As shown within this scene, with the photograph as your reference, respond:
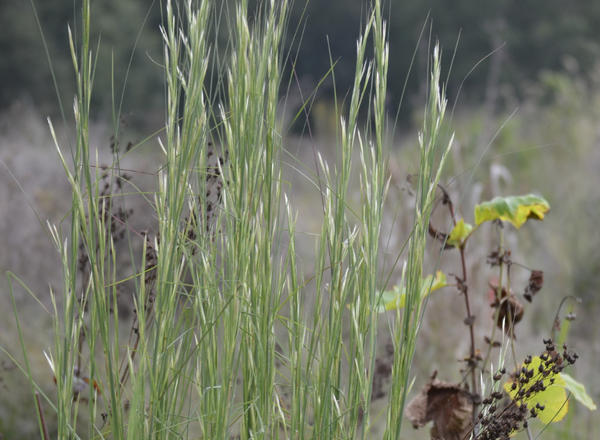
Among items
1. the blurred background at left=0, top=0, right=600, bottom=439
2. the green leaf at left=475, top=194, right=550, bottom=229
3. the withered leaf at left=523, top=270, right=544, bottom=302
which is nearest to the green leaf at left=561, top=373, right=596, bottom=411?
the withered leaf at left=523, top=270, right=544, bottom=302

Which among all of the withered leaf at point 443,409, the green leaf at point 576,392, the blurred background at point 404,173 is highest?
the green leaf at point 576,392

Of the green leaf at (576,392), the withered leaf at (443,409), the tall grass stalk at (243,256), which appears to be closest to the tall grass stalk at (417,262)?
the tall grass stalk at (243,256)

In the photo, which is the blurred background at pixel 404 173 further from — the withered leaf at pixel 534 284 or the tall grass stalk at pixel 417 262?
the withered leaf at pixel 534 284

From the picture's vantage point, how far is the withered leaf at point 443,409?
788mm

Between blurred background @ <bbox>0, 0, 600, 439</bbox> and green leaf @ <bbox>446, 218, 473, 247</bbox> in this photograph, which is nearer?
green leaf @ <bbox>446, 218, 473, 247</bbox>

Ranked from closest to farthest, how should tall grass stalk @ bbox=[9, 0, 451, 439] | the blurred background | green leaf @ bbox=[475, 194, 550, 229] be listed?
tall grass stalk @ bbox=[9, 0, 451, 439] → green leaf @ bbox=[475, 194, 550, 229] → the blurred background

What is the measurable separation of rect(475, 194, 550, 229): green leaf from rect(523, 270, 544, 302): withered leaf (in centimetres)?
9

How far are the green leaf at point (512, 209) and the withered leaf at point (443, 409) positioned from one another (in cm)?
25

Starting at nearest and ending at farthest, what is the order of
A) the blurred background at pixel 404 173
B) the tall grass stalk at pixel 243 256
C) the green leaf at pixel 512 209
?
1. the tall grass stalk at pixel 243 256
2. the green leaf at pixel 512 209
3. the blurred background at pixel 404 173

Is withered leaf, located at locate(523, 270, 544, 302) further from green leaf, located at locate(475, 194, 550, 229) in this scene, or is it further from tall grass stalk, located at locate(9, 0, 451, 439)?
A: tall grass stalk, located at locate(9, 0, 451, 439)

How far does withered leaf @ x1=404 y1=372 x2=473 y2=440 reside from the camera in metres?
0.79

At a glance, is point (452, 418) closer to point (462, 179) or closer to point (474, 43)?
point (462, 179)

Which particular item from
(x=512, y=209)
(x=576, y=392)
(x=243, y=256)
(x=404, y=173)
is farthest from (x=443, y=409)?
(x=404, y=173)

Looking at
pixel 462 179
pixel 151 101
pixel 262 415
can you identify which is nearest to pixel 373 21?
pixel 262 415
